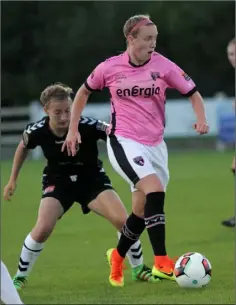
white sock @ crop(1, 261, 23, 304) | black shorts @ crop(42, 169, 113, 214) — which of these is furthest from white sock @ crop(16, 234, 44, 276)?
white sock @ crop(1, 261, 23, 304)

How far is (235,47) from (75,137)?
12.2ft

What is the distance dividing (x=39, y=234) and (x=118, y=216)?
70 centimetres

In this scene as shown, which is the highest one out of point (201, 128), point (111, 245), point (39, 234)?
point (201, 128)

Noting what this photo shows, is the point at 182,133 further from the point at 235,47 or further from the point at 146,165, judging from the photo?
→ the point at 146,165

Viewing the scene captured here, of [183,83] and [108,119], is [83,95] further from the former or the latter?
[108,119]

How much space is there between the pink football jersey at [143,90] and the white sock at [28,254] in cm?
128

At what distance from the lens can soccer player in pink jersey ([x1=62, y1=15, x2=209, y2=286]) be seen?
7.12m

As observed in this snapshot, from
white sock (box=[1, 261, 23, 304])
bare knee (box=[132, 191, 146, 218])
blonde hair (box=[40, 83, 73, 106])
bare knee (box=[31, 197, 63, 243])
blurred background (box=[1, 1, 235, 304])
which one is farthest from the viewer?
blurred background (box=[1, 1, 235, 304])

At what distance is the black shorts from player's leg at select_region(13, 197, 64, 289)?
8cm

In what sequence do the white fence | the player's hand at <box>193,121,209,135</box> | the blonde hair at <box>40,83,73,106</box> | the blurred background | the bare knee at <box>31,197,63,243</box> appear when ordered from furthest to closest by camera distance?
the white fence, the blurred background, the blonde hair at <box>40,83,73,106</box>, the bare knee at <box>31,197,63,243</box>, the player's hand at <box>193,121,209,135</box>

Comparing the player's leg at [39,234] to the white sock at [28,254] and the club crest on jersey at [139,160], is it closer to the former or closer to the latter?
the white sock at [28,254]

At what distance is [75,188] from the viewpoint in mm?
7934

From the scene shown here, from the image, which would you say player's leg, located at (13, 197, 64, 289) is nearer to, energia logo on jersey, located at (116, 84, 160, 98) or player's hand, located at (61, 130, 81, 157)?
player's hand, located at (61, 130, 81, 157)

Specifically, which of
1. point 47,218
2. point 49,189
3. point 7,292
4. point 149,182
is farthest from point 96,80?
point 7,292
